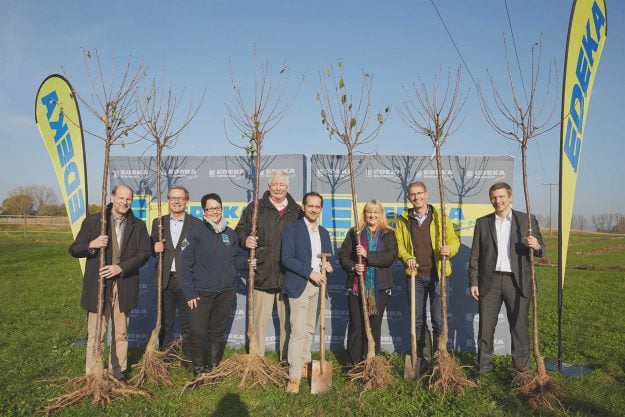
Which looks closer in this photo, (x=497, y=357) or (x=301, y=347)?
(x=301, y=347)

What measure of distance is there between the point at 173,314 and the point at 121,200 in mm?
1772

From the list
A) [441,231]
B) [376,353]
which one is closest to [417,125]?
[441,231]

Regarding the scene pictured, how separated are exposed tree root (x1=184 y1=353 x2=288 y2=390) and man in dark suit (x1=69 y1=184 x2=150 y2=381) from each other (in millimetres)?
912

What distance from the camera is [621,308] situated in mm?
9180

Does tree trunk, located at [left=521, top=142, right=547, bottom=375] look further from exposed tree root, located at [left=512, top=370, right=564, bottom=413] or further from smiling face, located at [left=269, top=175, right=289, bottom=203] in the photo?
smiling face, located at [left=269, top=175, right=289, bottom=203]

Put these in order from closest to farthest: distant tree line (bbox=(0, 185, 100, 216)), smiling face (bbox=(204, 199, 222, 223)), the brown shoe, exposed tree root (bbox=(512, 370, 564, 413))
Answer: exposed tree root (bbox=(512, 370, 564, 413)) < the brown shoe < smiling face (bbox=(204, 199, 222, 223)) < distant tree line (bbox=(0, 185, 100, 216))

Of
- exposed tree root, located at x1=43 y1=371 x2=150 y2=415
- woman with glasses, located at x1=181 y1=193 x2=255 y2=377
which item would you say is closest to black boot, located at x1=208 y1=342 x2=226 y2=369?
woman with glasses, located at x1=181 y1=193 x2=255 y2=377

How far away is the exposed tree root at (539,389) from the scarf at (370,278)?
1565mm

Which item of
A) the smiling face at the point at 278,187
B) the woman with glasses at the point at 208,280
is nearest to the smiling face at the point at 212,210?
the woman with glasses at the point at 208,280

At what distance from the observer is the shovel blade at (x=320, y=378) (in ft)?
14.9

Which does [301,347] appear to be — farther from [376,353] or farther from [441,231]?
[441,231]

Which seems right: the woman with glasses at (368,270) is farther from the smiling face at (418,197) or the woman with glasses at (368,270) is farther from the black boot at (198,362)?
the black boot at (198,362)

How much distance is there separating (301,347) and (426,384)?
55.4 inches

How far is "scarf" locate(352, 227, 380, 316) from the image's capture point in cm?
476
